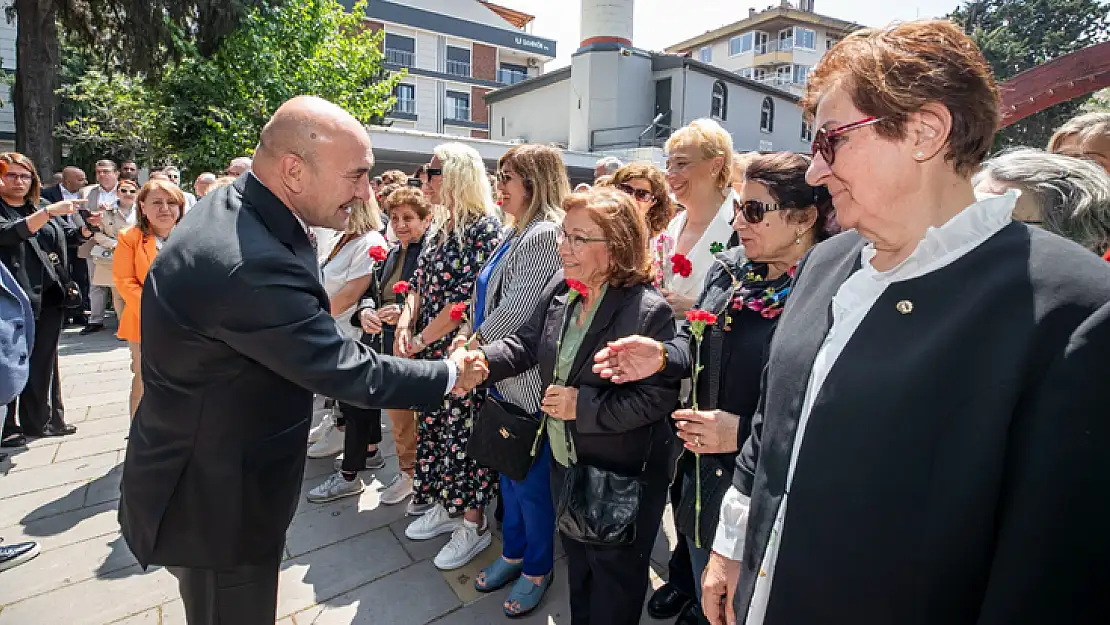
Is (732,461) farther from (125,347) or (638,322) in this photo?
(125,347)

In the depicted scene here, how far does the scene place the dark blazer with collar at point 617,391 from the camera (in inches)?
89.9

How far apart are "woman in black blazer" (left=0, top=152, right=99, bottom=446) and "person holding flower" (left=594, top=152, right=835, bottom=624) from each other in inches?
209

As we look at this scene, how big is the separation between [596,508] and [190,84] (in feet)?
54.5

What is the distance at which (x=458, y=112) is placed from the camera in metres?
42.3

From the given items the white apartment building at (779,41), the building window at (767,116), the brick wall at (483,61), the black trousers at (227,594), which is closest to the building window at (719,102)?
the building window at (767,116)

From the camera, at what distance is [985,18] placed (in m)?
34.2

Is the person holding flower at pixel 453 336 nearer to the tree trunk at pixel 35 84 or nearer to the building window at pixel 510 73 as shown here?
the tree trunk at pixel 35 84

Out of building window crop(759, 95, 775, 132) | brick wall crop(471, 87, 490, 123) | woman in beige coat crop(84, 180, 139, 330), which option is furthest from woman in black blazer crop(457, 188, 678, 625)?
brick wall crop(471, 87, 490, 123)

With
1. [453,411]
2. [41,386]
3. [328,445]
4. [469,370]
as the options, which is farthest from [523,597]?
[41,386]

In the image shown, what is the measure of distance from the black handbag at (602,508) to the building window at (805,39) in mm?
48327

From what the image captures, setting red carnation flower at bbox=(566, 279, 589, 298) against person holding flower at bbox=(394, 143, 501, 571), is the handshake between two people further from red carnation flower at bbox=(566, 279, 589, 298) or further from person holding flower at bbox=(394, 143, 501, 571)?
person holding flower at bbox=(394, 143, 501, 571)

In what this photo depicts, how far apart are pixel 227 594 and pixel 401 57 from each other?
42.2 meters

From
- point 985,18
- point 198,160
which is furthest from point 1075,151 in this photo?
point 985,18

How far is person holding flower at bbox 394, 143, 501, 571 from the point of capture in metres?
3.48
